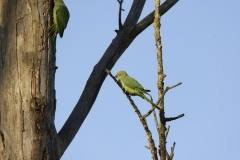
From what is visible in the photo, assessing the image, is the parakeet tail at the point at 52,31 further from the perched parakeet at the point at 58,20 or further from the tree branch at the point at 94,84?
the tree branch at the point at 94,84

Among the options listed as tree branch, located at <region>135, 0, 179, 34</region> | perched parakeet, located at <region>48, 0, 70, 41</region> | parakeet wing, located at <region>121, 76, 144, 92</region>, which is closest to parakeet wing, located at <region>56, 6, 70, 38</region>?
perched parakeet, located at <region>48, 0, 70, 41</region>

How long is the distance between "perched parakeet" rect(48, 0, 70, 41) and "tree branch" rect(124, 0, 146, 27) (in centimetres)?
113

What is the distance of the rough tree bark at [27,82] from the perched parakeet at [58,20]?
47mm

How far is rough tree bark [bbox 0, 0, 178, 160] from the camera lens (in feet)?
10.8

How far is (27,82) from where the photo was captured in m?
3.32

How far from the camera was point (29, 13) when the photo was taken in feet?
11.5

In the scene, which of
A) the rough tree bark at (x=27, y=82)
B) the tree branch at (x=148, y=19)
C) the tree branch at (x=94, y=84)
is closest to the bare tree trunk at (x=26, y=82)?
the rough tree bark at (x=27, y=82)

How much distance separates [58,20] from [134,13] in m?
1.47

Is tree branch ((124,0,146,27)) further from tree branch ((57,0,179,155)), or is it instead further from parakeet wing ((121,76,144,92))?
parakeet wing ((121,76,144,92))

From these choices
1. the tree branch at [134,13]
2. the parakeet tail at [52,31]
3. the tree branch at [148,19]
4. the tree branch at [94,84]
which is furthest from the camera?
the tree branch at [134,13]

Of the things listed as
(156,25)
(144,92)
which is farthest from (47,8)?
(156,25)

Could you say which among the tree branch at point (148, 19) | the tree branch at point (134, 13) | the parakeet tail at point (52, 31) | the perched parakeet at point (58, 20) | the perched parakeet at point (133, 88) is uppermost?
the tree branch at point (134, 13)

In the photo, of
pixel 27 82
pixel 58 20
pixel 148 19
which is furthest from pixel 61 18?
pixel 148 19

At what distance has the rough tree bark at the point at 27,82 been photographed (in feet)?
10.8
